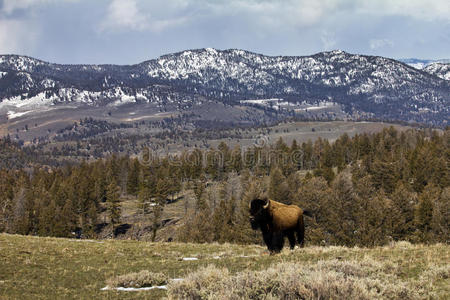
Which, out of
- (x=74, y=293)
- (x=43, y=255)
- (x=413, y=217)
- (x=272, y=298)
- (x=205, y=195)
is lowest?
(x=205, y=195)

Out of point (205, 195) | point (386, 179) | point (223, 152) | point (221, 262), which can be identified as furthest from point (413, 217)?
point (223, 152)

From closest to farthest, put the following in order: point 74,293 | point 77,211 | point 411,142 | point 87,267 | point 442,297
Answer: point 442,297, point 74,293, point 87,267, point 77,211, point 411,142

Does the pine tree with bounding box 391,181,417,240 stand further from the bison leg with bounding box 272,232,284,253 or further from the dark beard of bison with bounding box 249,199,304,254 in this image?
the bison leg with bounding box 272,232,284,253

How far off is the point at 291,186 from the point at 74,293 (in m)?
84.6

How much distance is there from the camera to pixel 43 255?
64.3 ft

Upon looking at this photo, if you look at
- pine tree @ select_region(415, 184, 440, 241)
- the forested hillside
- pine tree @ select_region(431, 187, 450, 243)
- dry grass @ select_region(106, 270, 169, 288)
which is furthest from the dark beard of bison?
pine tree @ select_region(415, 184, 440, 241)

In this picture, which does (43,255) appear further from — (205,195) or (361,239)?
(205,195)

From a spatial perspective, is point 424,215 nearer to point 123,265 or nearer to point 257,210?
point 257,210

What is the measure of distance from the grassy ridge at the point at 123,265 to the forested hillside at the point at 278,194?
42.1 m

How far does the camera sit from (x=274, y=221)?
1772cm

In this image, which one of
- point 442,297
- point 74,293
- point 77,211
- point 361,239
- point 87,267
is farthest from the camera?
point 77,211

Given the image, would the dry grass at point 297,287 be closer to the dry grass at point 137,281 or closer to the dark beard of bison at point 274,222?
the dry grass at point 137,281

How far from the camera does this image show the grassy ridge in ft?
39.8

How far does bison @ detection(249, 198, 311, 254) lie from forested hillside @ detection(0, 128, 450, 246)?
133 feet
